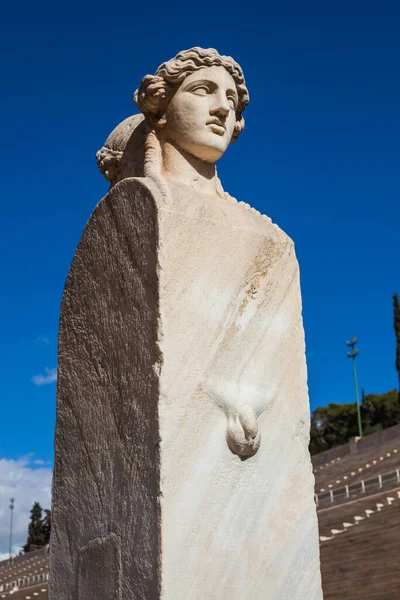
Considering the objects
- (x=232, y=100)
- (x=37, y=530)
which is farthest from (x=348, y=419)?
(x=232, y=100)

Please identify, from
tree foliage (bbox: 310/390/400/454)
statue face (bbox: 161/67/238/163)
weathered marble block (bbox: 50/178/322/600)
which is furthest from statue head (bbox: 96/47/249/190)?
tree foliage (bbox: 310/390/400/454)

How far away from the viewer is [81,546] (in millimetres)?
3066

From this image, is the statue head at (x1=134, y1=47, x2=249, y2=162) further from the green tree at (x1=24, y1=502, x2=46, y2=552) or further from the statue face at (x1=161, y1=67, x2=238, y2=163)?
the green tree at (x1=24, y1=502, x2=46, y2=552)

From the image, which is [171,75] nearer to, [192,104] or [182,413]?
[192,104]

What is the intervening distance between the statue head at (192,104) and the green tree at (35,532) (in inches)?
1811

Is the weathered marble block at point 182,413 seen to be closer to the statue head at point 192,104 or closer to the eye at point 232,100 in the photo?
the statue head at point 192,104

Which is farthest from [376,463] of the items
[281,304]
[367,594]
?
[281,304]

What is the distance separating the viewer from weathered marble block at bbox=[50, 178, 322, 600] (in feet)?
8.87

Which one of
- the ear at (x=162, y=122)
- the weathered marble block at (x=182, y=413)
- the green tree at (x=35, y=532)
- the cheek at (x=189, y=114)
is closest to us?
the weathered marble block at (x=182, y=413)

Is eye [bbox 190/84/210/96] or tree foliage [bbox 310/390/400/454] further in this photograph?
tree foliage [bbox 310/390/400/454]

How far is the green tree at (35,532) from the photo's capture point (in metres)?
47.7

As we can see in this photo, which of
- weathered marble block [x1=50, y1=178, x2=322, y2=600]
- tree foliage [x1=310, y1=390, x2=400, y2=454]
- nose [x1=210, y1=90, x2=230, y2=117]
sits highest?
tree foliage [x1=310, y1=390, x2=400, y2=454]

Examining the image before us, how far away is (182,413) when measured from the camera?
279cm

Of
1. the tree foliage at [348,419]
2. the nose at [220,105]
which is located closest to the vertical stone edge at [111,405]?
the nose at [220,105]
